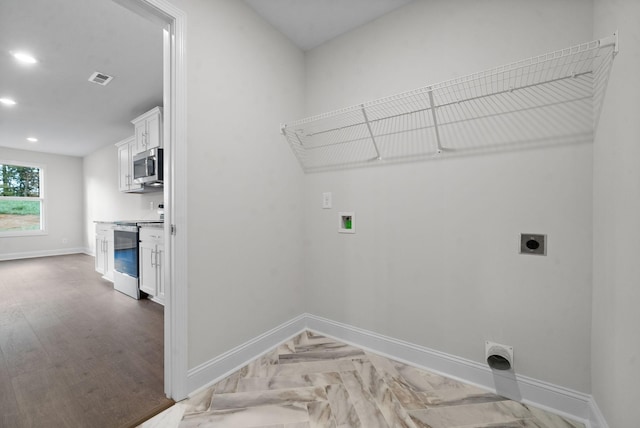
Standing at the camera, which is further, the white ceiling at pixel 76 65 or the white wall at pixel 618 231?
the white ceiling at pixel 76 65

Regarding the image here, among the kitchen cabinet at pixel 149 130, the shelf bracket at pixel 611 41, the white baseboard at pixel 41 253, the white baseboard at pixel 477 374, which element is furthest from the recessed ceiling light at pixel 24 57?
the white baseboard at pixel 41 253

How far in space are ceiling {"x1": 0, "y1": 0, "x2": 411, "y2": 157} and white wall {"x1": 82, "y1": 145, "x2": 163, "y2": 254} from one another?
4.78 feet

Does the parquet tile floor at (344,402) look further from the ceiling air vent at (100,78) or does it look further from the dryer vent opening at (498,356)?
the ceiling air vent at (100,78)

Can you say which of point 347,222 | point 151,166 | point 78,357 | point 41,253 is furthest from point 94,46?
point 41,253

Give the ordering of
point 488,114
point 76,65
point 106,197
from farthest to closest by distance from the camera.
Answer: point 106,197 → point 76,65 → point 488,114

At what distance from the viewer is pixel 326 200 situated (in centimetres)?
211

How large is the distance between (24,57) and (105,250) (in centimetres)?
266

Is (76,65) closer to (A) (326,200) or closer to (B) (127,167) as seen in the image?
(B) (127,167)

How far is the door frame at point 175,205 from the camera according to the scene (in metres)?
1.37

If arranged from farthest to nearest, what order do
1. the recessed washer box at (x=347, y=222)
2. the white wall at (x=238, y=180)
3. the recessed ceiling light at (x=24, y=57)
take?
the recessed ceiling light at (x=24, y=57), the recessed washer box at (x=347, y=222), the white wall at (x=238, y=180)

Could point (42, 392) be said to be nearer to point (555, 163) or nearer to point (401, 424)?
point (401, 424)

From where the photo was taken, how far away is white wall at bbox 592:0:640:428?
0.90 m

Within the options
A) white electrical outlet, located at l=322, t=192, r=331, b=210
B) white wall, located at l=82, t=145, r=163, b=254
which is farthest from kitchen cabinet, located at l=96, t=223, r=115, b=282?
white electrical outlet, located at l=322, t=192, r=331, b=210

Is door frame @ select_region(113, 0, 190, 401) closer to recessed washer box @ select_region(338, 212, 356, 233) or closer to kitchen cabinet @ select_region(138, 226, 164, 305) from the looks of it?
recessed washer box @ select_region(338, 212, 356, 233)
